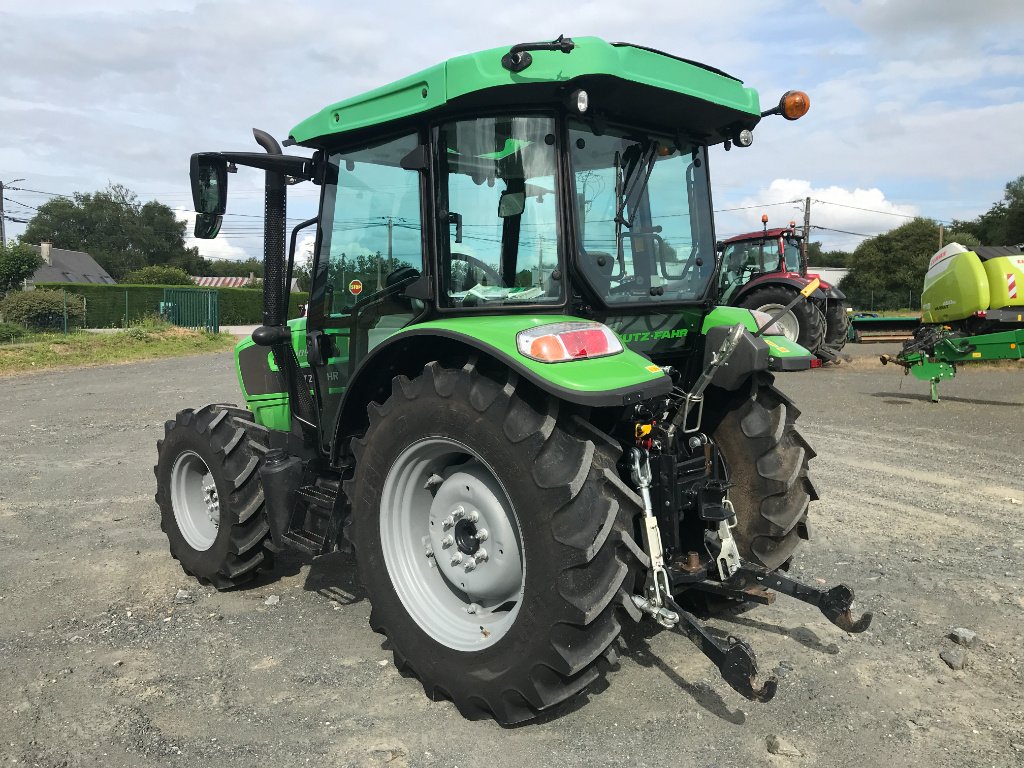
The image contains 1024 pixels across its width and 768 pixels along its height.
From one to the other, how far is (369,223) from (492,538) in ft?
5.43

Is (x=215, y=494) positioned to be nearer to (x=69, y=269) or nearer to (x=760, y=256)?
(x=760, y=256)

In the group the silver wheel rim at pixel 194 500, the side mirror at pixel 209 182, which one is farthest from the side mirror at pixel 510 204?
the silver wheel rim at pixel 194 500

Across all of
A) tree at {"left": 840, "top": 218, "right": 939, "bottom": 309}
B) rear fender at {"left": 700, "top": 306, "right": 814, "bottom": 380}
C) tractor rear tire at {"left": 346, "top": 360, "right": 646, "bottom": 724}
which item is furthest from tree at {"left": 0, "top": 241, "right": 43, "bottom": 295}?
tree at {"left": 840, "top": 218, "right": 939, "bottom": 309}

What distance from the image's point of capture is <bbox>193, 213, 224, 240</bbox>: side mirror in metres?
3.70

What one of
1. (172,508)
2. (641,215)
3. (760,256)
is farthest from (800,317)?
(172,508)

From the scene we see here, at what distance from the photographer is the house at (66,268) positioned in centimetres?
5200

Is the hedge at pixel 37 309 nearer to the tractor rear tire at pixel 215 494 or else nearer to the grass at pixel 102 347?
the grass at pixel 102 347

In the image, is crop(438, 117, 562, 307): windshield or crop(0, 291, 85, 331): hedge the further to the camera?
crop(0, 291, 85, 331): hedge

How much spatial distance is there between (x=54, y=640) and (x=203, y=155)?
238 cm

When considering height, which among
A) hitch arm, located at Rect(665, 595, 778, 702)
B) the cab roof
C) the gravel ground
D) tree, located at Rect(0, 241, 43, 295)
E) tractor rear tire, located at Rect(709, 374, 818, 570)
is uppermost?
tree, located at Rect(0, 241, 43, 295)

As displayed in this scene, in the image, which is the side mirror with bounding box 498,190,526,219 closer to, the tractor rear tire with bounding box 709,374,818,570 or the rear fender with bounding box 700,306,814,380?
the rear fender with bounding box 700,306,814,380

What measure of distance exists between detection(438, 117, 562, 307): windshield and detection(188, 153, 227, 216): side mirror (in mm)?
1234

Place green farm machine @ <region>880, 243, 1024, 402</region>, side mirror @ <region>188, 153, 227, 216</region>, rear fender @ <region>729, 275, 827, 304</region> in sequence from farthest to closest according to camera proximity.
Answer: rear fender @ <region>729, 275, 827, 304</region>, green farm machine @ <region>880, 243, 1024, 402</region>, side mirror @ <region>188, 153, 227, 216</region>

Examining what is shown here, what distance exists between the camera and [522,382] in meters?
2.76
